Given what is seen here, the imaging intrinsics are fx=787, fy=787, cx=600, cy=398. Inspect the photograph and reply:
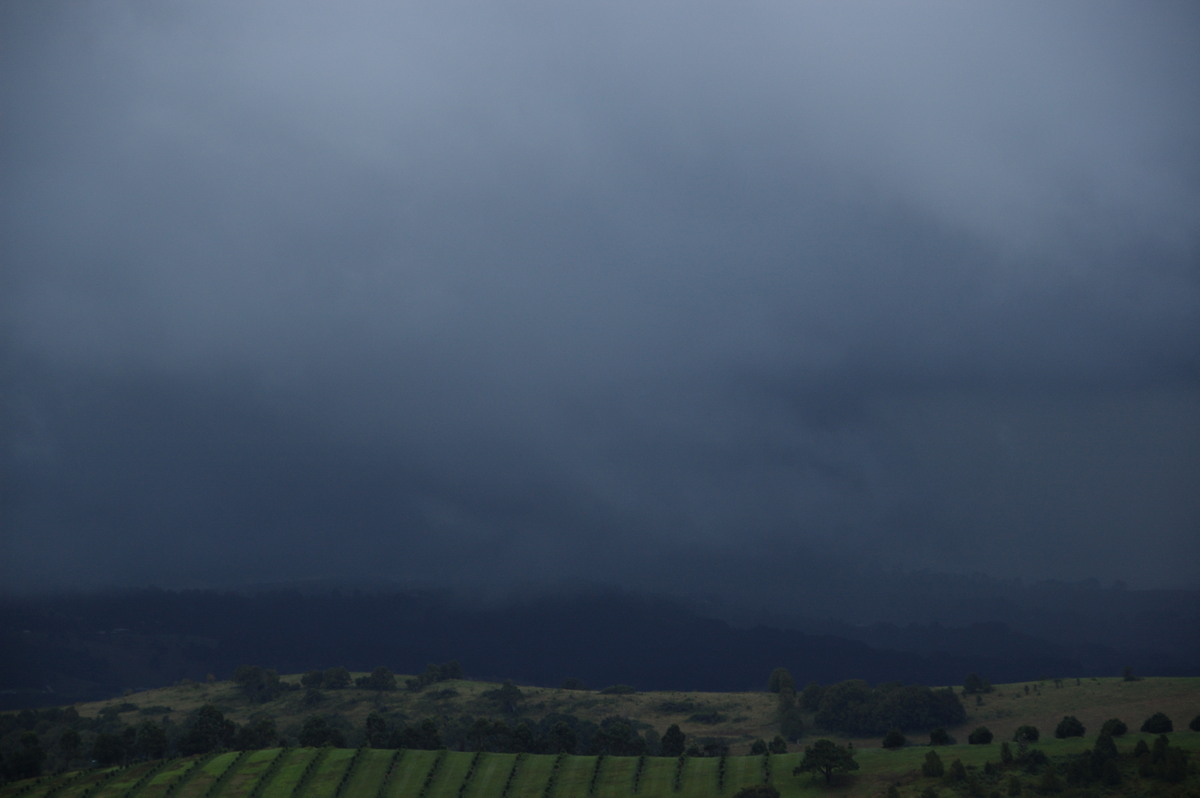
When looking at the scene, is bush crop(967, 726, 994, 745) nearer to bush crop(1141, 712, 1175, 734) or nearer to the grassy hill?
the grassy hill

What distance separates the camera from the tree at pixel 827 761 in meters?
88.4

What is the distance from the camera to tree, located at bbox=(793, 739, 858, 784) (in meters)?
88.4

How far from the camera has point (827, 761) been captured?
88.3 meters

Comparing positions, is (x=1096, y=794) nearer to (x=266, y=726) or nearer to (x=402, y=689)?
(x=266, y=726)

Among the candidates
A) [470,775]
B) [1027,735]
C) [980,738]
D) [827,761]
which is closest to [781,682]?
[980,738]

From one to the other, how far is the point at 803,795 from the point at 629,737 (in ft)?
101

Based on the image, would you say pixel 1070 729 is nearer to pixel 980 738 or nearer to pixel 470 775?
pixel 980 738

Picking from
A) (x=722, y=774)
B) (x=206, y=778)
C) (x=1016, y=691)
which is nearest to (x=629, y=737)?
(x=722, y=774)

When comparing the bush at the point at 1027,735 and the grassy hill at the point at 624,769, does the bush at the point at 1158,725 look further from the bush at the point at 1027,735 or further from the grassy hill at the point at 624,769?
the bush at the point at 1027,735

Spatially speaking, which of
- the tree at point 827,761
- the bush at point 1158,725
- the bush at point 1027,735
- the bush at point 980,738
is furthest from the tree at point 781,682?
the bush at point 1158,725

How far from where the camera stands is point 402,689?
18438 cm

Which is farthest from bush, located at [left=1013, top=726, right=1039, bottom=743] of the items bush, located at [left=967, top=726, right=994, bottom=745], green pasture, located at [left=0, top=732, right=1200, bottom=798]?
bush, located at [left=967, top=726, right=994, bottom=745]

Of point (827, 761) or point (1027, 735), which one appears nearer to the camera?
point (827, 761)

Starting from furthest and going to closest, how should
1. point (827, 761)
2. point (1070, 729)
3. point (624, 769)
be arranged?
point (624, 769) < point (1070, 729) < point (827, 761)
